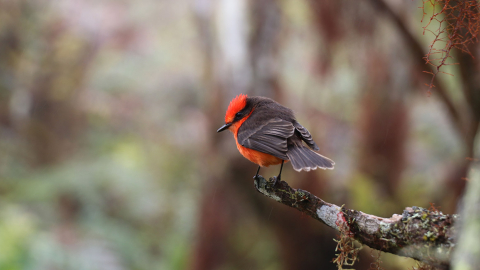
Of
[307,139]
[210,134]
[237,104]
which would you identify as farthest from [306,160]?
[210,134]

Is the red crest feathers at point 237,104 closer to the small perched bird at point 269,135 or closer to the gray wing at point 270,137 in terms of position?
the small perched bird at point 269,135

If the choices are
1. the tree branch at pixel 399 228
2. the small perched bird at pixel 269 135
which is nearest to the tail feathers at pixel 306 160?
the small perched bird at pixel 269 135

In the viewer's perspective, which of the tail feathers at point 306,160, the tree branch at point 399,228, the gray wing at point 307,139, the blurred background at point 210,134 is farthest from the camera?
the blurred background at point 210,134

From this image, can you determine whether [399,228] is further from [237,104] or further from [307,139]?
[237,104]

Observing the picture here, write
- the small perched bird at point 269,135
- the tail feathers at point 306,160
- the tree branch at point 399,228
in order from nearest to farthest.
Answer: the tree branch at point 399,228 < the tail feathers at point 306,160 < the small perched bird at point 269,135

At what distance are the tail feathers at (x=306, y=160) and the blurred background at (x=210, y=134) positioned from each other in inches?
91.9

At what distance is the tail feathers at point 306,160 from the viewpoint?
1.97 meters

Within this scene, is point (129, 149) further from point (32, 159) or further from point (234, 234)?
point (234, 234)

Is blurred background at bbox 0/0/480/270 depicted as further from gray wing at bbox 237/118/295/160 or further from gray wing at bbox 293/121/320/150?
gray wing at bbox 237/118/295/160

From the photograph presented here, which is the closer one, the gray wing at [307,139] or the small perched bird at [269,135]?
the small perched bird at [269,135]

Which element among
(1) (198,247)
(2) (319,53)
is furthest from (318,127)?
(1) (198,247)

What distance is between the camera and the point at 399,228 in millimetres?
1460

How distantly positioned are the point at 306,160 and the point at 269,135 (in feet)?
1.08

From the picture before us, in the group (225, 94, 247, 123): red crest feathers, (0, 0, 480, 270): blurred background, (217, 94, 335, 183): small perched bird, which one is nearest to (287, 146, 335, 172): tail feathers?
(217, 94, 335, 183): small perched bird
